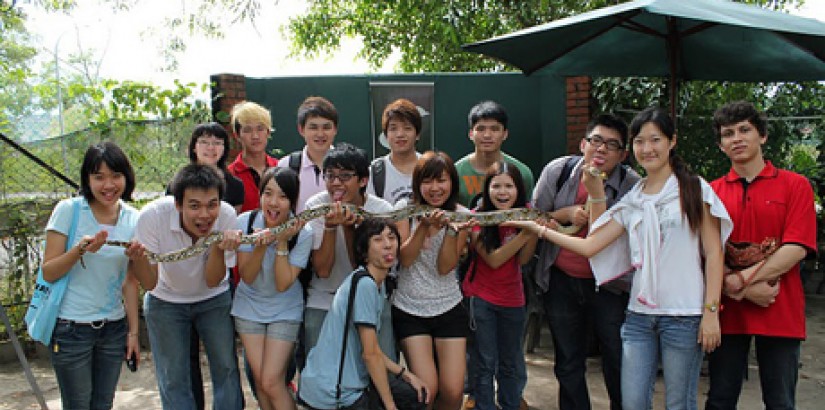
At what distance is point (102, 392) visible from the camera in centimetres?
357

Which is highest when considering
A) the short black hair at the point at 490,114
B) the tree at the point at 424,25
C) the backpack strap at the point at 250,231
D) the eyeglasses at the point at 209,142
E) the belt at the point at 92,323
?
the tree at the point at 424,25

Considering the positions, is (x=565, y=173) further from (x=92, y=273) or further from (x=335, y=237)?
(x=92, y=273)

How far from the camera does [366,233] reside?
367 cm

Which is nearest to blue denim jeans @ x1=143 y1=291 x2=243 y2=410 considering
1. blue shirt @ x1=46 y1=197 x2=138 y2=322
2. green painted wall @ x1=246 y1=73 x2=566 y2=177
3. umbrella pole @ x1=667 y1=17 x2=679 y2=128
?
blue shirt @ x1=46 y1=197 x2=138 y2=322

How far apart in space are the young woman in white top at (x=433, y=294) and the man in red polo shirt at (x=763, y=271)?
141 cm

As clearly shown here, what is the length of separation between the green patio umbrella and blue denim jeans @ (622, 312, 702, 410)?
1.76 meters

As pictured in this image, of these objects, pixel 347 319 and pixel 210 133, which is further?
pixel 210 133

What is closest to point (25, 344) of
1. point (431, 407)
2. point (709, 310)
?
point (431, 407)

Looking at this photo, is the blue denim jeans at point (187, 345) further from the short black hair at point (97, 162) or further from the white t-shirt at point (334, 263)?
the short black hair at point (97, 162)

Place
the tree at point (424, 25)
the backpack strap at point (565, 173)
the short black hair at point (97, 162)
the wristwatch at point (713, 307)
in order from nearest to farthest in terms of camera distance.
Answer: the wristwatch at point (713, 307)
the short black hair at point (97, 162)
the backpack strap at point (565, 173)
the tree at point (424, 25)

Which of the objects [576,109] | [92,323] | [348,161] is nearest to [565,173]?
[348,161]

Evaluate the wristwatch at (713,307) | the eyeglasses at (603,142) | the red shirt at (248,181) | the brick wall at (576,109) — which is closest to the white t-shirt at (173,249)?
the red shirt at (248,181)

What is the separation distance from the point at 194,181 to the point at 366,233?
100 centimetres

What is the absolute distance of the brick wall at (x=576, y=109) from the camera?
7645 mm
